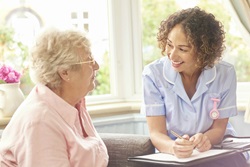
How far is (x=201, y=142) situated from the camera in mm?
2258

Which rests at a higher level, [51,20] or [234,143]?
[51,20]

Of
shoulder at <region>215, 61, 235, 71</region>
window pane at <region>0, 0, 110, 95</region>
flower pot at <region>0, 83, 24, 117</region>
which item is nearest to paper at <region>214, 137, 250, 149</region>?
shoulder at <region>215, 61, 235, 71</region>

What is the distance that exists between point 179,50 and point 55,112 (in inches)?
28.2

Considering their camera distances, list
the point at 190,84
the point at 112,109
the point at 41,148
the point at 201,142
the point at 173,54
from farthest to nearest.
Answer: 1. the point at 112,109
2. the point at 190,84
3. the point at 173,54
4. the point at 201,142
5. the point at 41,148

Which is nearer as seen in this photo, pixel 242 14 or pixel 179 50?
pixel 179 50

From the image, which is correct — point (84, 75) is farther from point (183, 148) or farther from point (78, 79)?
point (183, 148)

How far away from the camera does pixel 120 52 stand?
3.59 m

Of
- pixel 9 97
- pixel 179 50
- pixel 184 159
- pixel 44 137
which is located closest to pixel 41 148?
pixel 44 137

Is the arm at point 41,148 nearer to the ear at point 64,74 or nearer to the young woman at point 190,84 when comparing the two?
the ear at point 64,74

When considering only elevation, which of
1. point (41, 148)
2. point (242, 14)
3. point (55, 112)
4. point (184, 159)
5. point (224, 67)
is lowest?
point (184, 159)

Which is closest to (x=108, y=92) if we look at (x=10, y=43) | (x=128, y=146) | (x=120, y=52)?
(x=120, y=52)

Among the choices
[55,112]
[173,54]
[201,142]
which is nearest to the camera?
[55,112]

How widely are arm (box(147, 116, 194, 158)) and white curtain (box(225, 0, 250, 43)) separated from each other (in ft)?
2.84

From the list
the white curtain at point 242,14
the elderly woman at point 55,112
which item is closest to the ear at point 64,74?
the elderly woman at point 55,112
